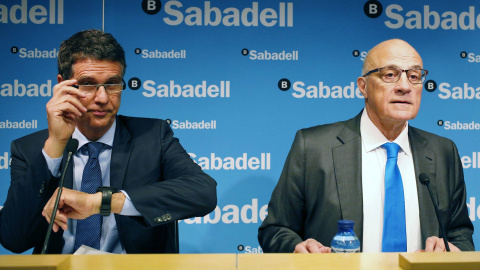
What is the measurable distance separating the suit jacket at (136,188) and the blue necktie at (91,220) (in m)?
0.07

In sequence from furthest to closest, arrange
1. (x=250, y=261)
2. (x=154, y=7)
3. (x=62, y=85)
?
1. (x=154, y=7)
2. (x=62, y=85)
3. (x=250, y=261)

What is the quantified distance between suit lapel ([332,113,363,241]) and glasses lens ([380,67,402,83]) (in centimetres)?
28

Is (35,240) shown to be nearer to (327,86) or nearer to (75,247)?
(75,247)

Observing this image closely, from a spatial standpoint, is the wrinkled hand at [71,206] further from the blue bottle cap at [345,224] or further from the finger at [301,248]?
the blue bottle cap at [345,224]

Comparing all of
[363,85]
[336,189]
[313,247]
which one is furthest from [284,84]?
[313,247]

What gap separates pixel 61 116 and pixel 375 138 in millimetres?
1460

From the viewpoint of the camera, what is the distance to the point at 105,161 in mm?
2332

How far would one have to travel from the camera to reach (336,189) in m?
2.35

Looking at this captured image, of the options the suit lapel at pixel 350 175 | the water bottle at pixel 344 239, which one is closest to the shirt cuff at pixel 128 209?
the water bottle at pixel 344 239

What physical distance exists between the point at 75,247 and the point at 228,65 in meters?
1.56

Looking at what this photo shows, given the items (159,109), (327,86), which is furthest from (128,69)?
(327,86)

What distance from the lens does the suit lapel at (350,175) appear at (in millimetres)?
2301

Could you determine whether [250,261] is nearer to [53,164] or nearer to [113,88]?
[53,164]

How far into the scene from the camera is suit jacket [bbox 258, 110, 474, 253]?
7.58 feet
